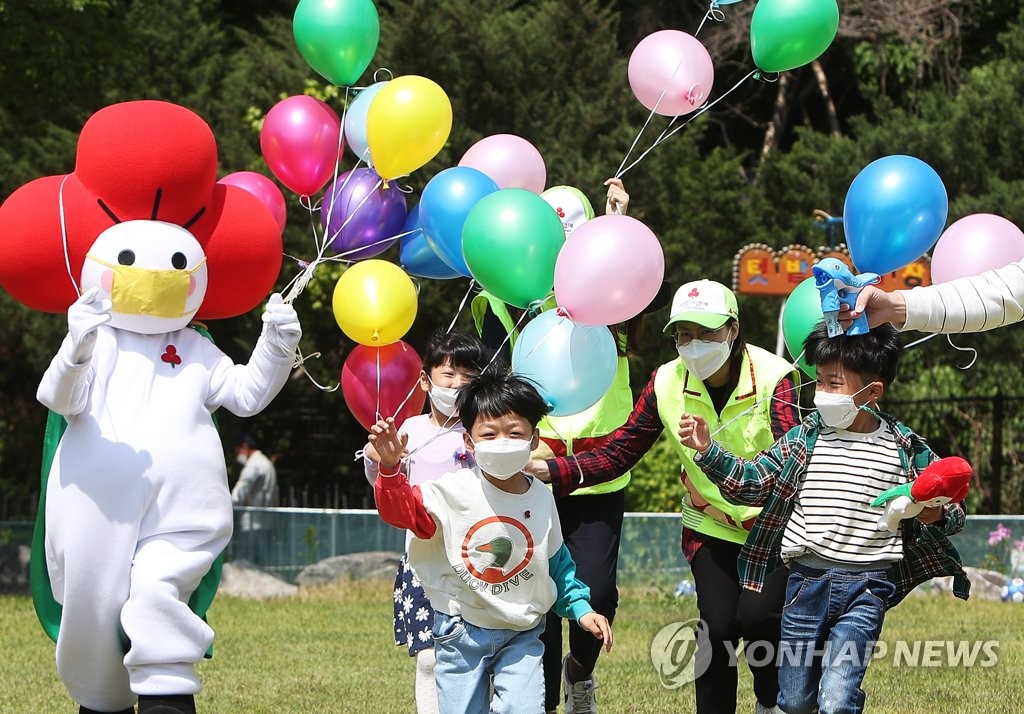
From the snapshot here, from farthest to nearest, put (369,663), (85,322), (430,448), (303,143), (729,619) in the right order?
(369,663), (303,143), (430,448), (729,619), (85,322)

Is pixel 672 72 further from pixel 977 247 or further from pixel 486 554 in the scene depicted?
pixel 486 554

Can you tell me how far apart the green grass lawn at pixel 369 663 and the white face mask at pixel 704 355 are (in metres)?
1.72

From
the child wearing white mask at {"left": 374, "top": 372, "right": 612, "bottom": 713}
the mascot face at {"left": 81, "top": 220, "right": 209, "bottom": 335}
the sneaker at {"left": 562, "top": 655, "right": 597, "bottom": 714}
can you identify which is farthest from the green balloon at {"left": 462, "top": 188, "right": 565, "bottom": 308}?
the sneaker at {"left": 562, "top": 655, "right": 597, "bottom": 714}

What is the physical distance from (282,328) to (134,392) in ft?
1.61

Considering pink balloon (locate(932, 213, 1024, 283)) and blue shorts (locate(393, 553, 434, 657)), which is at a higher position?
pink balloon (locate(932, 213, 1024, 283))

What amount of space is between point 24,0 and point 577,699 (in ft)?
26.4

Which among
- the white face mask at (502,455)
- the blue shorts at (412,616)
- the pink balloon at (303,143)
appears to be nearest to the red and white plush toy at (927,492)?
the white face mask at (502,455)

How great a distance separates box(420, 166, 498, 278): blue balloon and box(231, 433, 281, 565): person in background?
19.5 ft

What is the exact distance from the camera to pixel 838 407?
4.65 m

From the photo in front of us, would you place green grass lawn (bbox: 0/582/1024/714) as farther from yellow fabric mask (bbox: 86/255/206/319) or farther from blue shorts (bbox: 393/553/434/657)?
yellow fabric mask (bbox: 86/255/206/319)

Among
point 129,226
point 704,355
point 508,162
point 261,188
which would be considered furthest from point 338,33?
point 704,355

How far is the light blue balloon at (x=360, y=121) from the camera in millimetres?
6090

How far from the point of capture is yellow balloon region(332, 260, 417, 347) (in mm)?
5598

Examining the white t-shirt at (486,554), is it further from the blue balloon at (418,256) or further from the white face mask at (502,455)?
the blue balloon at (418,256)
